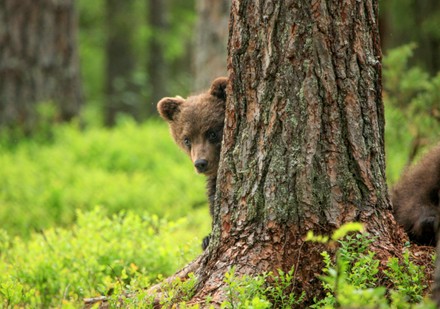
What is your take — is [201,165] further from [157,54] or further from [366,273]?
[157,54]

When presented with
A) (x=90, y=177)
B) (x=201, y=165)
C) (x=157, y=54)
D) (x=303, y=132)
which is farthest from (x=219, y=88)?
(x=157, y=54)

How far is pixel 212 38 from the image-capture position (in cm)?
1119

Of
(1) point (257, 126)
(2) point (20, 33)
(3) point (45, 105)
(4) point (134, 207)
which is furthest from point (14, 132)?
(1) point (257, 126)

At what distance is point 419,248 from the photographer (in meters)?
4.05

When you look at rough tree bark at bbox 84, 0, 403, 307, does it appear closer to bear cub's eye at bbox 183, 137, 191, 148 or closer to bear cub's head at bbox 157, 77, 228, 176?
bear cub's head at bbox 157, 77, 228, 176

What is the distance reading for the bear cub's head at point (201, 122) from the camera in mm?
5402

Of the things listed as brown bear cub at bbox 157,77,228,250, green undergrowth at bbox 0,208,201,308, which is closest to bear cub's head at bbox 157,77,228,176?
brown bear cub at bbox 157,77,228,250

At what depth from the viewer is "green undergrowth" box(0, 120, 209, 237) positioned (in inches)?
305

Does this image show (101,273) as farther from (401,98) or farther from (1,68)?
(1,68)

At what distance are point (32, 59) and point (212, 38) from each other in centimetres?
300

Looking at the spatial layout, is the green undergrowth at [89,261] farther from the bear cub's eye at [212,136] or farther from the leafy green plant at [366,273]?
the leafy green plant at [366,273]

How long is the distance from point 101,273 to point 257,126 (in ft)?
5.68

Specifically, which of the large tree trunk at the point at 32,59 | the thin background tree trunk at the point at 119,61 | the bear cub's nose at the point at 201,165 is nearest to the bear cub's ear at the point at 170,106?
the bear cub's nose at the point at 201,165

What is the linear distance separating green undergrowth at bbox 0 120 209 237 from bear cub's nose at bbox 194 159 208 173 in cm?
217
